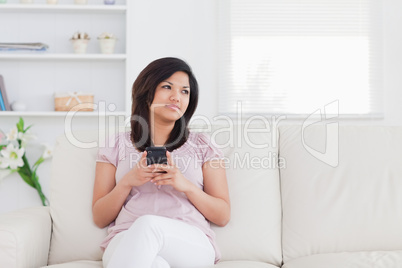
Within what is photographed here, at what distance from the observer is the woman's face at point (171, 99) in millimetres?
1941

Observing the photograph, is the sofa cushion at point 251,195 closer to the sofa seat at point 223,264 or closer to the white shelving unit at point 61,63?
the sofa seat at point 223,264

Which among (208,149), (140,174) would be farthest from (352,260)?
(140,174)

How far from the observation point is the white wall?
3.63 metres

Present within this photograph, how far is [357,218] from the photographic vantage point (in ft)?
6.39

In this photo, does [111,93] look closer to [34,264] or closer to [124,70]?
[124,70]

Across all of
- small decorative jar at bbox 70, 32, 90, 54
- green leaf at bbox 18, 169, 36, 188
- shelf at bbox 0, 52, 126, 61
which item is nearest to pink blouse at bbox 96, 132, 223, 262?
shelf at bbox 0, 52, 126, 61

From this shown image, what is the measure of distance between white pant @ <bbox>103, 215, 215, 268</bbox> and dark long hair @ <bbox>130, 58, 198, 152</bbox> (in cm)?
42

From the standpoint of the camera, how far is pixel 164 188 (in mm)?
1877

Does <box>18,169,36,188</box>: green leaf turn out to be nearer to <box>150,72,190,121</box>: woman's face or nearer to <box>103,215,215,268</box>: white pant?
<box>150,72,190,121</box>: woman's face

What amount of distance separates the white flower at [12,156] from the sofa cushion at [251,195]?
181 centimetres

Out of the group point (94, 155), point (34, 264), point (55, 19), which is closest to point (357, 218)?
point (94, 155)

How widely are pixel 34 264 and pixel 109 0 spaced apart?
2.27m

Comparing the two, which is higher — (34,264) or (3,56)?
(3,56)

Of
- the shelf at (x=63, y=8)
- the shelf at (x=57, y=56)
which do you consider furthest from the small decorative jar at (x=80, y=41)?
the shelf at (x=63, y=8)
